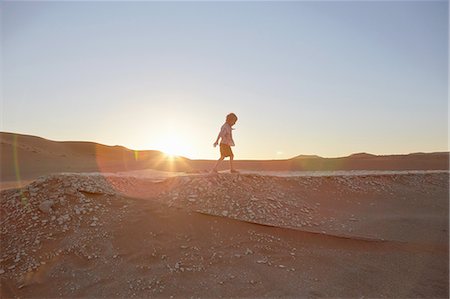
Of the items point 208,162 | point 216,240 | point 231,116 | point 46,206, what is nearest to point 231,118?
point 231,116

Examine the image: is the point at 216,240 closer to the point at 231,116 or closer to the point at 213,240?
the point at 213,240

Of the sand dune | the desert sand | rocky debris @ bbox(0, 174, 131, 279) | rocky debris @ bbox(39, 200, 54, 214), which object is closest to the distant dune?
the desert sand

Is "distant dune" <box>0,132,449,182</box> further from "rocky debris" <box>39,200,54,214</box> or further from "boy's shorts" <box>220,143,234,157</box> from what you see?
"rocky debris" <box>39,200,54,214</box>

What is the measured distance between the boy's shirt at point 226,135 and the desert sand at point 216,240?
100cm

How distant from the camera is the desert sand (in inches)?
190

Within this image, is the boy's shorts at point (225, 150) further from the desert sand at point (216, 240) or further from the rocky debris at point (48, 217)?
the rocky debris at point (48, 217)

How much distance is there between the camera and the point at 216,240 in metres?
5.86

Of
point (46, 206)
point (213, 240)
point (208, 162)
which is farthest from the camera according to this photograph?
point (208, 162)

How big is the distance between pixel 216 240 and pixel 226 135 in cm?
324

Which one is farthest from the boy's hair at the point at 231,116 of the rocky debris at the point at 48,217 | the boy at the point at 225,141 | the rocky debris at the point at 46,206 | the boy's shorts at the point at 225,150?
the rocky debris at the point at 46,206

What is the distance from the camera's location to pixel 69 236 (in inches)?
224

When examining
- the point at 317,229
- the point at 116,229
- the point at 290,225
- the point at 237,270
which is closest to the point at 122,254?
the point at 116,229

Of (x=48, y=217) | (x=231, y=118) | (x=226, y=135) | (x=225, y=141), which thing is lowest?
(x=48, y=217)

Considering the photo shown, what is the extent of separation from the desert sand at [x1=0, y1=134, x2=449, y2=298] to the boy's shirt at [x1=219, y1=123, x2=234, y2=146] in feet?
3.29
